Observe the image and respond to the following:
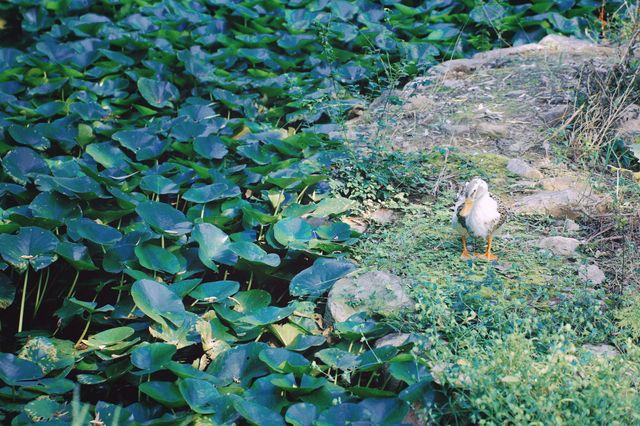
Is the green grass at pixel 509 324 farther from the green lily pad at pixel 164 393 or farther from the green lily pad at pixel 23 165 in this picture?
the green lily pad at pixel 23 165

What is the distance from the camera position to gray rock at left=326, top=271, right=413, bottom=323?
9.79 ft

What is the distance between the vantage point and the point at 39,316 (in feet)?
11.2

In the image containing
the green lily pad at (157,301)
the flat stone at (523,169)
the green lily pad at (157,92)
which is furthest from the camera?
the green lily pad at (157,92)

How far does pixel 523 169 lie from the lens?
400 cm

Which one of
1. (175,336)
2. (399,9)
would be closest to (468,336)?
(175,336)

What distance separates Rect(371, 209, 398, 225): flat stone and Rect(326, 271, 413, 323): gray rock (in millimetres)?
578

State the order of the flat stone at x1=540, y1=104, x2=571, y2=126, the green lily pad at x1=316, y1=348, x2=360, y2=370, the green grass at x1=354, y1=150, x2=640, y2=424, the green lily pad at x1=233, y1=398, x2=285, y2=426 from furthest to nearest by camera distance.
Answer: the flat stone at x1=540, y1=104, x2=571, y2=126 → the green lily pad at x1=316, y1=348, x2=360, y2=370 → the green lily pad at x1=233, y1=398, x2=285, y2=426 → the green grass at x1=354, y1=150, x2=640, y2=424

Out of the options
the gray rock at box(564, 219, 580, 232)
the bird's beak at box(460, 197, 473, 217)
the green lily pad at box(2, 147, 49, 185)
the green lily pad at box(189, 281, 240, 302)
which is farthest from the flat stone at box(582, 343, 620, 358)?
the green lily pad at box(2, 147, 49, 185)

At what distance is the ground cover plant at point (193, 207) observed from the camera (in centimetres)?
275

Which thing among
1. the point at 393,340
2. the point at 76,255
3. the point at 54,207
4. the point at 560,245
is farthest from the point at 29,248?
the point at 560,245

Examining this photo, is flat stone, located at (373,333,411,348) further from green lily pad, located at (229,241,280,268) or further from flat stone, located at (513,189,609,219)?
flat stone, located at (513,189,609,219)

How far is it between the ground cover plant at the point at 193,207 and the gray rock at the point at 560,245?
839 millimetres

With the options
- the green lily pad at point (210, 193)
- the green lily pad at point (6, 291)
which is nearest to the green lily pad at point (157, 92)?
the green lily pad at point (210, 193)

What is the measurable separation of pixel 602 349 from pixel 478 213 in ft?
2.41
